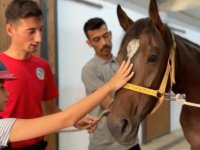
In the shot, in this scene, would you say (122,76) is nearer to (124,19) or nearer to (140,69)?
(140,69)

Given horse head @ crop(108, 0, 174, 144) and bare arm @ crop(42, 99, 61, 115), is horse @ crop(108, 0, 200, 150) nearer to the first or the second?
horse head @ crop(108, 0, 174, 144)

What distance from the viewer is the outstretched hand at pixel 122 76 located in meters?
1.09

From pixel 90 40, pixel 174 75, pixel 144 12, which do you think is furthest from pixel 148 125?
pixel 174 75

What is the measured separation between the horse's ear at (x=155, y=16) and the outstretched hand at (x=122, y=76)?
20cm

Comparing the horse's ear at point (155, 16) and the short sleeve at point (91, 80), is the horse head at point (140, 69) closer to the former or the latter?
the horse's ear at point (155, 16)

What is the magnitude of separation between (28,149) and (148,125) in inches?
126

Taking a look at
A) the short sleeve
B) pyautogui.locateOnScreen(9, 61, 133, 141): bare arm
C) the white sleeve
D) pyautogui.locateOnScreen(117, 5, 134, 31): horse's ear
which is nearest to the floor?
the short sleeve

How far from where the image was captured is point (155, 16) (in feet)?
3.90

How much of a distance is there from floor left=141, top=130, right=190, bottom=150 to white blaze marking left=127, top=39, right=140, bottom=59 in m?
2.98

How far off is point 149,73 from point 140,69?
0.05 m

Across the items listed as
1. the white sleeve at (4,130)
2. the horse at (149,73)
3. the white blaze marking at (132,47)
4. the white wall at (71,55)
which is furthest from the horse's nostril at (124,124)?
the white wall at (71,55)

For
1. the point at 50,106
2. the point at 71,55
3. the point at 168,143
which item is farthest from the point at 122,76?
the point at 168,143

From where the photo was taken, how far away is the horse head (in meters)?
1.12

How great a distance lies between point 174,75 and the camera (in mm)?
1273
